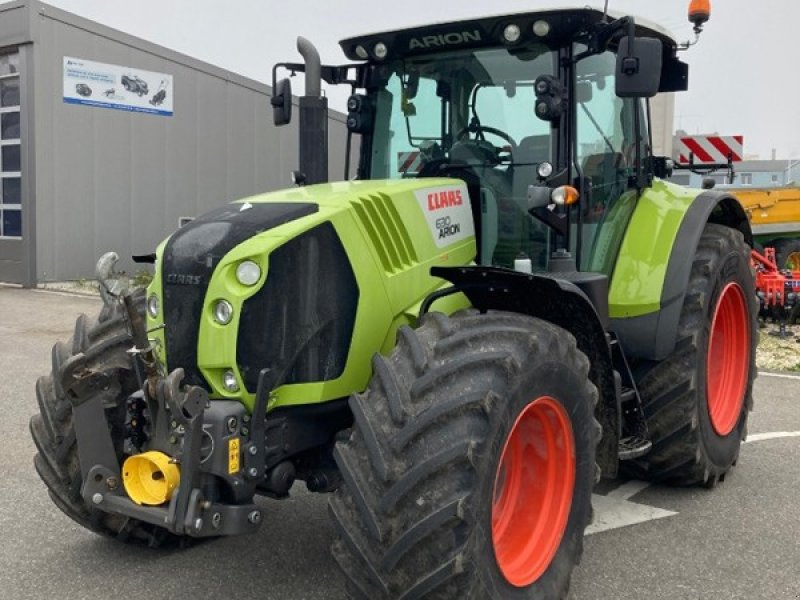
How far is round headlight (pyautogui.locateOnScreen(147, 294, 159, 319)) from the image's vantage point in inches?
122

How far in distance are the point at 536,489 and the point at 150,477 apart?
1414 millimetres

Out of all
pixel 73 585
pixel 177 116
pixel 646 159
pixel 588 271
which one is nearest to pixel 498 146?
pixel 588 271

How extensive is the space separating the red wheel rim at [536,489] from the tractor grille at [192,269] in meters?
1.15

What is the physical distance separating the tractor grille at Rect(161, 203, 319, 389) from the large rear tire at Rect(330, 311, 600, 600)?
607 mm

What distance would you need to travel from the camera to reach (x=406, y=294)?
3.38m

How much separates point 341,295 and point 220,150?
1420 centimetres

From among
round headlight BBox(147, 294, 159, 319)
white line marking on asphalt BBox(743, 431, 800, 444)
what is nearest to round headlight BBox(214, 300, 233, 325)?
round headlight BBox(147, 294, 159, 319)

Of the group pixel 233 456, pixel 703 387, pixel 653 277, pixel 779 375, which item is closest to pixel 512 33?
pixel 653 277

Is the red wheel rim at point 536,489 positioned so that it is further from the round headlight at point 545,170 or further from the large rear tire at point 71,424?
the large rear tire at point 71,424

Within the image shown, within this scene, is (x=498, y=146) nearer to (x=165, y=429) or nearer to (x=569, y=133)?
(x=569, y=133)

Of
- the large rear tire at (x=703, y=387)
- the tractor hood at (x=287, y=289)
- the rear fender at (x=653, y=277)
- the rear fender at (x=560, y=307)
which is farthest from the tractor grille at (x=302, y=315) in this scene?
the large rear tire at (x=703, y=387)

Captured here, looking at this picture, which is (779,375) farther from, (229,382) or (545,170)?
(229,382)

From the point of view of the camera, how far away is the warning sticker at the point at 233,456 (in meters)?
2.76

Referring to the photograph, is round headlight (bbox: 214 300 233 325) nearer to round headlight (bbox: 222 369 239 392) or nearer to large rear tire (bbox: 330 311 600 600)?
round headlight (bbox: 222 369 239 392)
